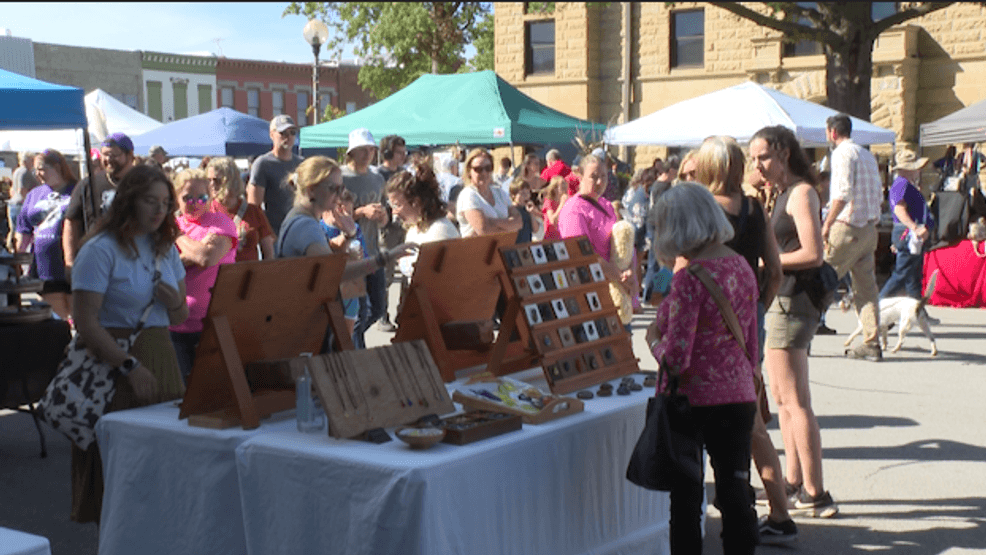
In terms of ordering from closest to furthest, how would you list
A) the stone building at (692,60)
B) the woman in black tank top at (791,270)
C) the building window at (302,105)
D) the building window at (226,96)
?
the woman in black tank top at (791,270), the stone building at (692,60), the building window at (226,96), the building window at (302,105)

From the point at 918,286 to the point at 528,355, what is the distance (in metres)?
7.53

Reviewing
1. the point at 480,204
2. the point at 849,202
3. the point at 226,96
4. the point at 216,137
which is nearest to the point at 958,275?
the point at 849,202

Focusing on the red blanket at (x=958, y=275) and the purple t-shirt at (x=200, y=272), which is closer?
the purple t-shirt at (x=200, y=272)

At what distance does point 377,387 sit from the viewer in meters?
3.71

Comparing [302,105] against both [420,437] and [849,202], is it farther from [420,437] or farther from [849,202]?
[420,437]

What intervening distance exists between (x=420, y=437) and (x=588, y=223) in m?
3.07

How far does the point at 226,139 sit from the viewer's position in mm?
15305

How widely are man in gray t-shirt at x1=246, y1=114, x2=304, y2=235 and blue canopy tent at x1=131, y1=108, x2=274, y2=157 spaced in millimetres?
7638

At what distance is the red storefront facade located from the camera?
5875cm

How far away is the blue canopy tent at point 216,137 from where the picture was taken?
50.2ft

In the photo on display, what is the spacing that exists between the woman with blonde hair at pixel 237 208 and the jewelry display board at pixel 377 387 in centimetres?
267

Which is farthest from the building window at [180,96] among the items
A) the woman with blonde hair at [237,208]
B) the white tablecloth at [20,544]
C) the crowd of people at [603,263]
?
the white tablecloth at [20,544]

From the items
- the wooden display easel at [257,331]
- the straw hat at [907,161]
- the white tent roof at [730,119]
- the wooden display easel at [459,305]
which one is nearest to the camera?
the wooden display easel at [257,331]

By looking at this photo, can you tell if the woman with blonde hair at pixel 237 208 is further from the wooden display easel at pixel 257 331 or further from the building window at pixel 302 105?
the building window at pixel 302 105
